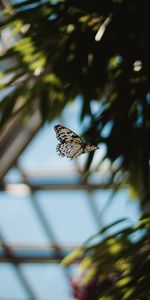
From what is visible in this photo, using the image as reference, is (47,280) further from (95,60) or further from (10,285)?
(95,60)

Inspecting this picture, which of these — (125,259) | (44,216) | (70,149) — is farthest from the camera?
(44,216)

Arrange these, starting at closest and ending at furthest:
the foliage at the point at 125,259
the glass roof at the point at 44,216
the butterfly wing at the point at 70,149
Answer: the butterfly wing at the point at 70,149 < the foliage at the point at 125,259 < the glass roof at the point at 44,216

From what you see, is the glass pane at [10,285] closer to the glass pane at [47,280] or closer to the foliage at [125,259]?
the glass pane at [47,280]

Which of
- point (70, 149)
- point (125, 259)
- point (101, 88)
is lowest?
point (125, 259)

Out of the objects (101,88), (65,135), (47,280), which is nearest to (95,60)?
(101,88)

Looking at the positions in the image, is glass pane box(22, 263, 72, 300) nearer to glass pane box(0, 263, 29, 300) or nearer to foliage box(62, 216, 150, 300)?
glass pane box(0, 263, 29, 300)

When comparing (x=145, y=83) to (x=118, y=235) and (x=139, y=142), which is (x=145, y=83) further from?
(x=118, y=235)

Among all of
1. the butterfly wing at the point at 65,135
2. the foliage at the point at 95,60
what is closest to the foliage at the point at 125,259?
the foliage at the point at 95,60

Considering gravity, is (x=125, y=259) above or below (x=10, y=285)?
below
